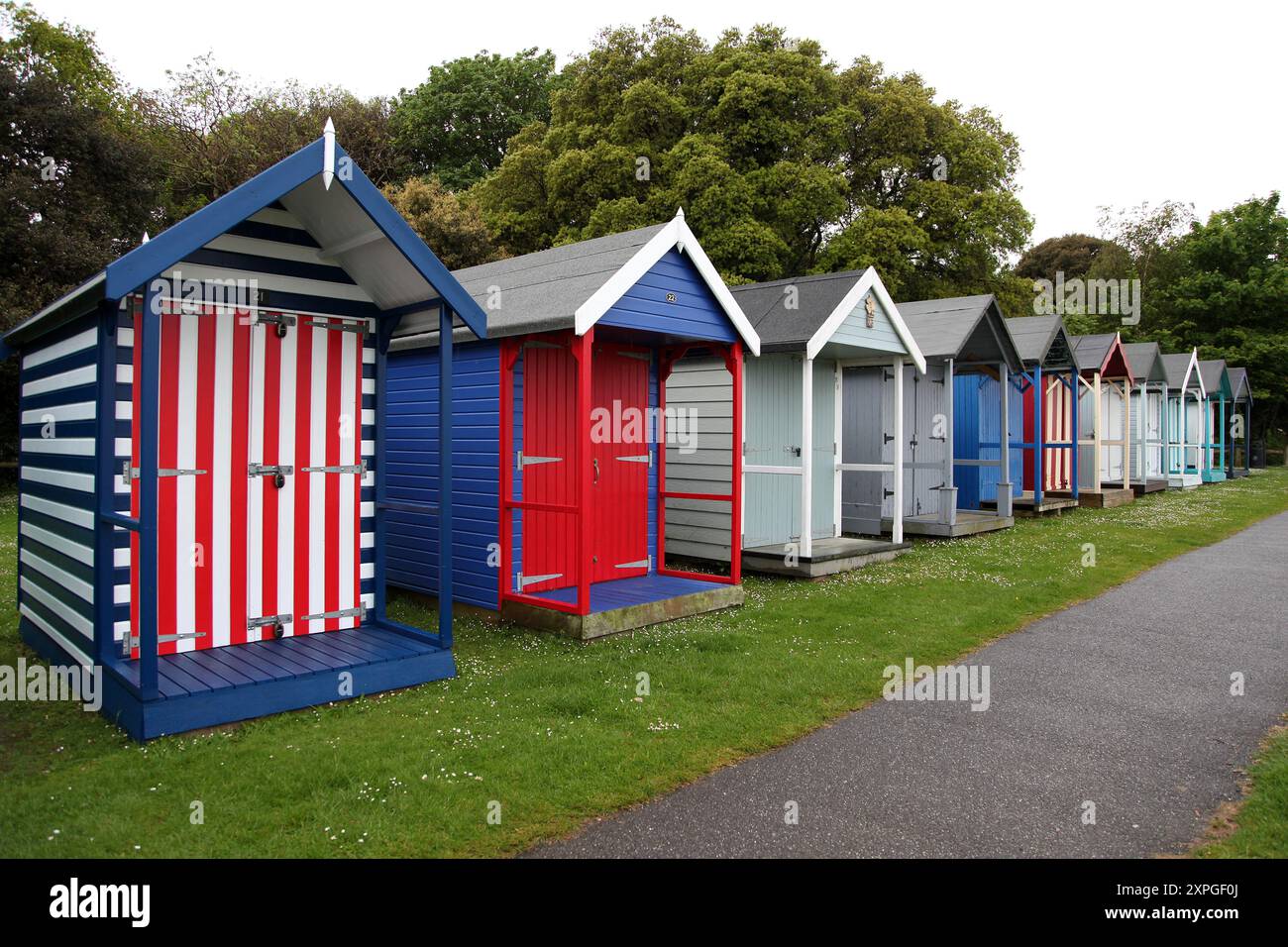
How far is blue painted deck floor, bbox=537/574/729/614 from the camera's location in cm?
849

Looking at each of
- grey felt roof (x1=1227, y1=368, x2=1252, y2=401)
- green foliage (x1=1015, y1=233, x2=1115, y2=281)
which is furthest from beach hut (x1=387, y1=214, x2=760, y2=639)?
green foliage (x1=1015, y1=233, x2=1115, y2=281)

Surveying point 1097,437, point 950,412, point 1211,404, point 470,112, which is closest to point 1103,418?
point 1097,437

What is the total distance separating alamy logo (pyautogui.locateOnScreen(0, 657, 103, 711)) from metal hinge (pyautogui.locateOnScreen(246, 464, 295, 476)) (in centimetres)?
167

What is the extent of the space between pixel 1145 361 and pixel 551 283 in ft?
67.0

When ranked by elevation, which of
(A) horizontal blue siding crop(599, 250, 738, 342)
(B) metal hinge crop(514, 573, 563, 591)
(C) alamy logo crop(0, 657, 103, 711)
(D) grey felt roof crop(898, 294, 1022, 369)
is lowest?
(C) alamy logo crop(0, 657, 103, 711)

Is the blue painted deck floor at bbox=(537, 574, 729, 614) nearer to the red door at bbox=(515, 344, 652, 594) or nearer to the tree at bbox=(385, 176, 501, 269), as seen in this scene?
the red door at bbox=(515, 344, 652, 594)

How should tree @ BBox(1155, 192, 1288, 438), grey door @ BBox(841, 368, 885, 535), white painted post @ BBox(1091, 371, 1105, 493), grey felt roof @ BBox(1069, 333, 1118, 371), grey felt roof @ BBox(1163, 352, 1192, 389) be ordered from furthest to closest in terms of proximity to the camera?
tree @ BBox(1155, 192, 1288, 438) → grey felt roof @ BBox(1163, 352, 1192, 389) → grey felt roof @ BBox(1069, 333, 1118, 371) → white painted post @ BBox(1091, 371, 1105, 493) → grey door @ BBox(841, 368, 885, 535)

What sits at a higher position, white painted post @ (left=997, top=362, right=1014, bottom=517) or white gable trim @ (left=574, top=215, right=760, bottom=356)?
white gable trim @ (left=574, top=215, right=760, bottom=356)

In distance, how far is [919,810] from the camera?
4492 mm

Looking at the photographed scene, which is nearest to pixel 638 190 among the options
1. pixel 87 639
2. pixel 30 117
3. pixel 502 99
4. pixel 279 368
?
pixel 502 99

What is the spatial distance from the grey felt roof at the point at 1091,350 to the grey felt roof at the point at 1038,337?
1.37 meters

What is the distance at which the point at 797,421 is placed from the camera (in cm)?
1227

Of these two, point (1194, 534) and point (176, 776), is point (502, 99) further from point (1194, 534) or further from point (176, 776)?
point (176, 776)

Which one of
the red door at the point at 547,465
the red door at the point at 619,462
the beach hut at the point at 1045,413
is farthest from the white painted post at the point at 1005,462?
the red door at the point at 547,465
